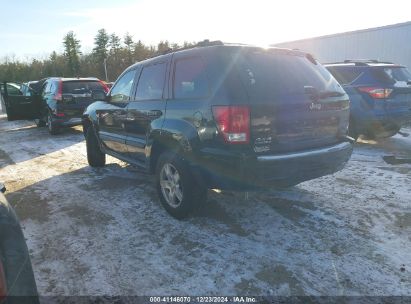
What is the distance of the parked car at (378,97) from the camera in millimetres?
7156

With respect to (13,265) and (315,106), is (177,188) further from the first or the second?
(13,265)

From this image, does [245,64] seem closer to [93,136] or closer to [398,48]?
[93,136]

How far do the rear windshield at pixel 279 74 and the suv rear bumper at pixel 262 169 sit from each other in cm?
62

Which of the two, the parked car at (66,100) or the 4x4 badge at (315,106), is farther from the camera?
the parked car at (66,100)

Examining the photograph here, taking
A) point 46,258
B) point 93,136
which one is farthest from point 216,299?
point 93,136

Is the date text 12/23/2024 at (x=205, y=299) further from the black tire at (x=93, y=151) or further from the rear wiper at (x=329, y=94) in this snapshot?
the black tire at (x=93, y=151)

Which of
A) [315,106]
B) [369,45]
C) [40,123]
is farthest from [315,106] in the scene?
[369,45]

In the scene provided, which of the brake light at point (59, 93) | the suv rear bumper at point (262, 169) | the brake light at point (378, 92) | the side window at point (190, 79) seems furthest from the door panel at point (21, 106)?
the suv rear bumper at point (262, 169)

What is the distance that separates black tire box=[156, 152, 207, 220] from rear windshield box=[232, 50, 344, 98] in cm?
114

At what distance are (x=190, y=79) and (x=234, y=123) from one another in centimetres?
90

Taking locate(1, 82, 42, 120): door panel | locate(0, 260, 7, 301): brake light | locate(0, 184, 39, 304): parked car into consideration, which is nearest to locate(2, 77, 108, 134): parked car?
locate(1, 82, 42, 120): door panel

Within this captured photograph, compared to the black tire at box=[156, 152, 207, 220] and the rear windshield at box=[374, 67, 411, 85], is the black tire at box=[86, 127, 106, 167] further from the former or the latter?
the rear windshield at box=[374, 67, 411, 85]

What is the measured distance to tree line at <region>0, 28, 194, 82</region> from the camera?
5475 cm

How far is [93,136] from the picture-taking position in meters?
6.70
